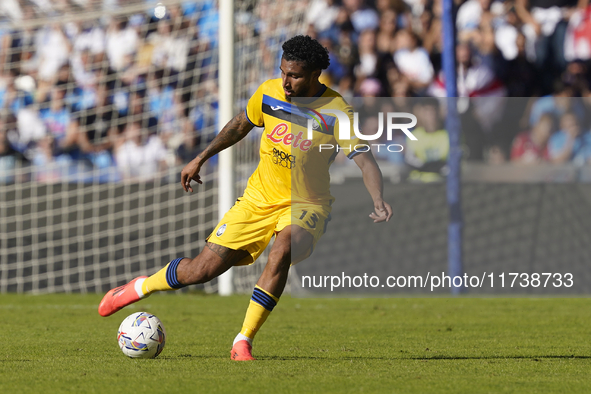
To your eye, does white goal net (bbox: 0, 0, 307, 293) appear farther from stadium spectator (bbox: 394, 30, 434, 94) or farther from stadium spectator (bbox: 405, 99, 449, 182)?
stadium spectator (bbox: 394, 30, 434, 94)

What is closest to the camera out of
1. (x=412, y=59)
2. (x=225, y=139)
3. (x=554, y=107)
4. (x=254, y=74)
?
(x=225, y=139)

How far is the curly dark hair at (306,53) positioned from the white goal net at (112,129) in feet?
17.6

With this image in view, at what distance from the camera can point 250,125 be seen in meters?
5.68

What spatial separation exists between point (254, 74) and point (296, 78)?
585cm

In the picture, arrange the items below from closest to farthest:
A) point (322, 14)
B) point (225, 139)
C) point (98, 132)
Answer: point (225, 139), point (98, 132), point (322, 14)

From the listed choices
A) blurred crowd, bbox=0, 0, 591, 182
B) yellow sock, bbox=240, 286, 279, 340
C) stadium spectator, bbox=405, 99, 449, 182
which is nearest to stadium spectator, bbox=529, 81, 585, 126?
blurred crowd, bbox=0, 0, 591, 182

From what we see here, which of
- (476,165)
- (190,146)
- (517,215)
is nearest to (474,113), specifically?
(476,165)

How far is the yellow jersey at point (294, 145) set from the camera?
5.48 m

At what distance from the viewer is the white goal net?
1093 cm

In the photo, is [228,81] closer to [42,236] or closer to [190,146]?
[190,146]

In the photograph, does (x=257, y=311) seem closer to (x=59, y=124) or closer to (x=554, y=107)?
(x=554, y=107)

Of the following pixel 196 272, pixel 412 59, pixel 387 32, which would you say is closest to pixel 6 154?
pixel 387 32

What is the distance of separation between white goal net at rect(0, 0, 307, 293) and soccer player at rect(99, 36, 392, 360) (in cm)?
497

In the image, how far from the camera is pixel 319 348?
5859 millimetres
